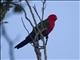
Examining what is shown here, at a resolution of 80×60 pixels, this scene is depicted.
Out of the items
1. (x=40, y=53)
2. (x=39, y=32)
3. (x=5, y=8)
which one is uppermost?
(x=5, y=8)

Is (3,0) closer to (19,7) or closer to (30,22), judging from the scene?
(19,7)

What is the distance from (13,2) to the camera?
11.6 feet

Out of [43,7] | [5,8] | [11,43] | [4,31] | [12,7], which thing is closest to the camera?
[11,43]

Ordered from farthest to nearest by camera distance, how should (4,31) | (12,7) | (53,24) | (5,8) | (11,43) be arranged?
(53,24)
(12,7)
(5,8)
(4,31)
(11,43)

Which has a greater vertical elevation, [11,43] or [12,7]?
[12,7]

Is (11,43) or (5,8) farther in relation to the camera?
(5,8)

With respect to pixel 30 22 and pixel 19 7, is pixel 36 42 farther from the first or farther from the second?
pixel 19 7

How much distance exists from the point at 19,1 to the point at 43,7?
766 mm

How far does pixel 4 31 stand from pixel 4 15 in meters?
0.44

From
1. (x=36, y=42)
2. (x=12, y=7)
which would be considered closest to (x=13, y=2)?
(x=12, y=7)

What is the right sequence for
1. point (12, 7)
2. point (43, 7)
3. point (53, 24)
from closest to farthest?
point (43, 7) → point (12, 7) → point (53, 24)

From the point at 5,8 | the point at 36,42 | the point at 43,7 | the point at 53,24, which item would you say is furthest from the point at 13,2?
the point at 53,24

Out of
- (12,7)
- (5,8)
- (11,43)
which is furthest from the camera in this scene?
(12,7)

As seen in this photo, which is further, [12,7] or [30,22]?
[12,7]
